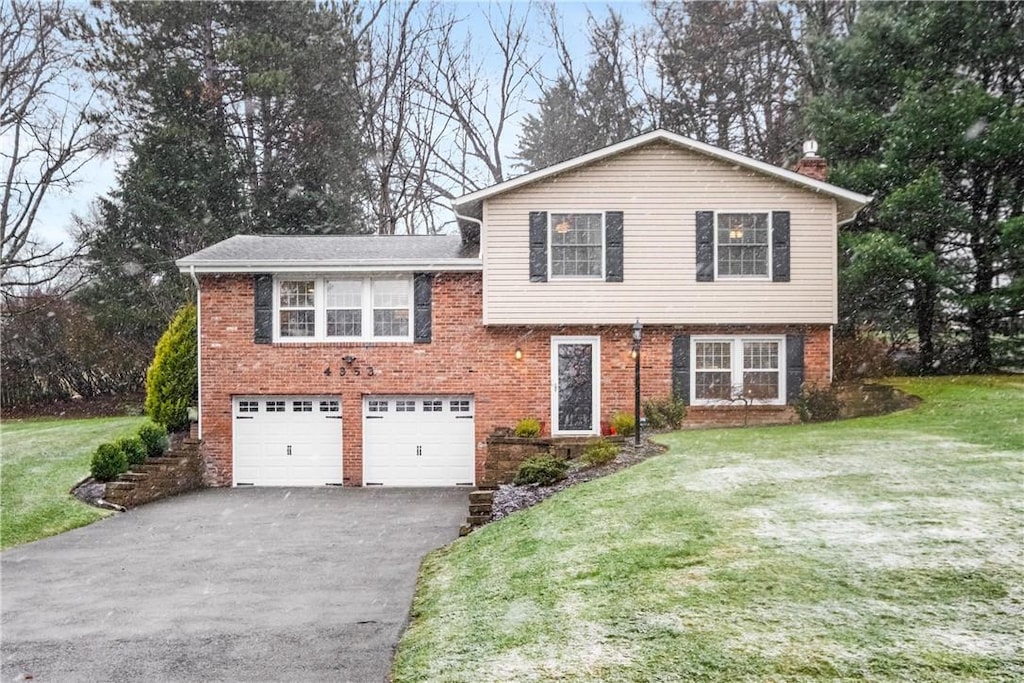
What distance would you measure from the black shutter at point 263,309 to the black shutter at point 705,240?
860cm

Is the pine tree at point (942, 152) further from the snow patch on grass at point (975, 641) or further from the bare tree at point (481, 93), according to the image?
the snow patch on grass at point (975, 641)

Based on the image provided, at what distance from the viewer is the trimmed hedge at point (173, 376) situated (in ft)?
53.9

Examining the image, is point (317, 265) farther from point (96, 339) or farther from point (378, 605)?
point (96, 339)

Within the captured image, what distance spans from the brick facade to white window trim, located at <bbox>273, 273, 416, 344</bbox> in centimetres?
15

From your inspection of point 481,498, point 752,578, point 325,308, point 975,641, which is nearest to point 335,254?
point 325,308

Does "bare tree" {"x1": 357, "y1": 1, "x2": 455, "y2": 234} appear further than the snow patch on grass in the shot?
Yes

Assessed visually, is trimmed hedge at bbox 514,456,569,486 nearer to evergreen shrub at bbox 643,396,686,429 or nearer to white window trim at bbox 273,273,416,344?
evergreen shrub at bbox 643,396,686,429

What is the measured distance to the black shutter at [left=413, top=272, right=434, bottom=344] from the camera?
15961mm

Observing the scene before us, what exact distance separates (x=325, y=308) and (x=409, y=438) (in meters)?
3.16

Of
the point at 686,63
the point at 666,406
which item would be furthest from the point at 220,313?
the point at 686,63

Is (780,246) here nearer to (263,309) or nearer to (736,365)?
(736,365)

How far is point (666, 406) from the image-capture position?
15398 millimetres

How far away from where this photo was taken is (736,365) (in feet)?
52.0

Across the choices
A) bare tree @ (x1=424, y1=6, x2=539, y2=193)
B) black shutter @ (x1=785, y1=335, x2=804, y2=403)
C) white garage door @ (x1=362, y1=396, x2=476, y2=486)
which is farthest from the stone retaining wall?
bare tree @ (x1=424, y1=6, x2=539, y2=193)
